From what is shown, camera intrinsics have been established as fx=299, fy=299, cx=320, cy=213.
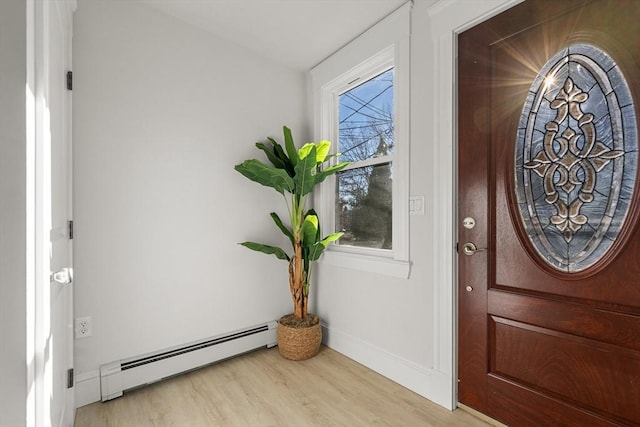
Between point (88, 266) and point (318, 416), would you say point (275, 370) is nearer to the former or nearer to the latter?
point (318, 416)

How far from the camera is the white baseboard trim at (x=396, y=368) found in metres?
1.80

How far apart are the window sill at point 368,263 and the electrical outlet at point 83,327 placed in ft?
5.71

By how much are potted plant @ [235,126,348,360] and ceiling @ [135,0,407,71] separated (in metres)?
0.73

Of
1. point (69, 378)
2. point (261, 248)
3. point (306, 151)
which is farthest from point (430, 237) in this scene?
point (69, 378)

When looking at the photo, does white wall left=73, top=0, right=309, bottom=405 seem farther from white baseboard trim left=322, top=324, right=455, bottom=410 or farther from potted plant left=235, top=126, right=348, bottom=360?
white baseboard trim left=322, top=324, right=455, bottom=410

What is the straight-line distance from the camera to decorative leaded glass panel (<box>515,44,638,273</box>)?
1.25m

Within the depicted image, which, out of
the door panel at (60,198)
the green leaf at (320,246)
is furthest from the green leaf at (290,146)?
the door panel at (60,198)

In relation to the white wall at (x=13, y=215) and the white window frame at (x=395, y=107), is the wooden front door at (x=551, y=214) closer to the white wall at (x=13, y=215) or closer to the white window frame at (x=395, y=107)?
the white window frame at (x=395, y=107)

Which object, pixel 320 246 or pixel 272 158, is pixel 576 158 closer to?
pixel 320 246

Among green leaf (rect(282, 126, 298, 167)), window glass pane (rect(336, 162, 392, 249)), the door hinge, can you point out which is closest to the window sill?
window glass pane (rect(336, 162, 392, 249))

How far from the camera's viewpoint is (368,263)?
2.31 m

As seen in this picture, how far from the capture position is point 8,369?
24.4 inches

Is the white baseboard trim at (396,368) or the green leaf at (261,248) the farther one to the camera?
the green leaf at (261,248)

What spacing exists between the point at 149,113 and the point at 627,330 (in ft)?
9.28
